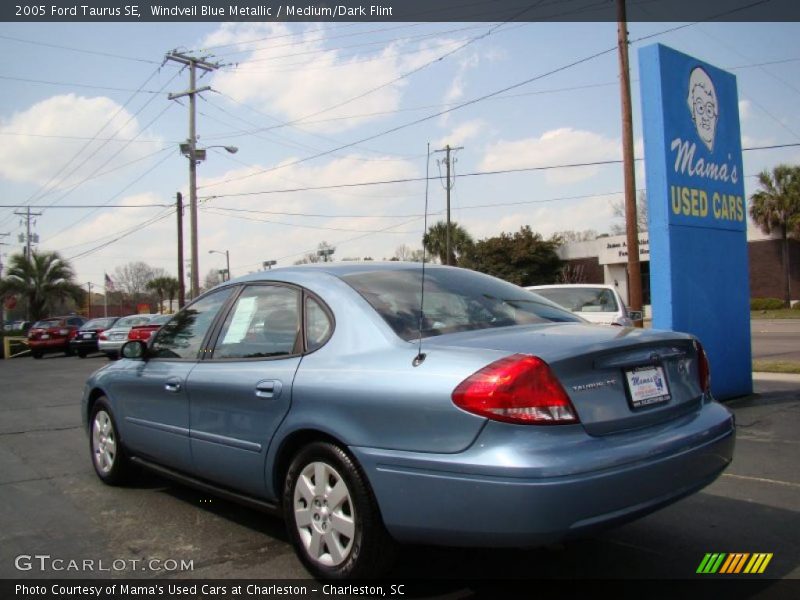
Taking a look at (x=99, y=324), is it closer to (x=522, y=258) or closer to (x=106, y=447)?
(x=106, y=447)

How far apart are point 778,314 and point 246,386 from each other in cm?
3552

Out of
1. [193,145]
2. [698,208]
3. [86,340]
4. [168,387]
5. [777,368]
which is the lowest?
[777,368]

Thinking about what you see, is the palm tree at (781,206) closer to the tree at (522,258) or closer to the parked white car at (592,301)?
the tree at (522,258)

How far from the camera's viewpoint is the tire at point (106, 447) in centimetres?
493

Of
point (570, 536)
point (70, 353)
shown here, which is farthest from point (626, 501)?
point (70, 353)

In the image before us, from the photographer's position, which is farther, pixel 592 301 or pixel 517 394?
pixel 592 301

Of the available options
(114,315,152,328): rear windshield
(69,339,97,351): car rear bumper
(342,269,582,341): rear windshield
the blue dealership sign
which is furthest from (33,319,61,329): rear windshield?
(342,269,582,341): rear windshield

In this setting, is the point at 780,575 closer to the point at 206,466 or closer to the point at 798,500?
the point at 798,500

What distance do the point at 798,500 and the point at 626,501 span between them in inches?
96.6

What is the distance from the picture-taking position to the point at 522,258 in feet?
140

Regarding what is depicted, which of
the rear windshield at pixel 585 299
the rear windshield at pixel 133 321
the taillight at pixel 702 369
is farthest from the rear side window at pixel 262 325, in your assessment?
the rear windshield at pixel 133 321

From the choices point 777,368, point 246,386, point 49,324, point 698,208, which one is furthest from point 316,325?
point 49,324

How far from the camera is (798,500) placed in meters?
4.38

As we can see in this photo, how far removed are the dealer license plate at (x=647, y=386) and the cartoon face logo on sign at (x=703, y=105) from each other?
20.2ft
